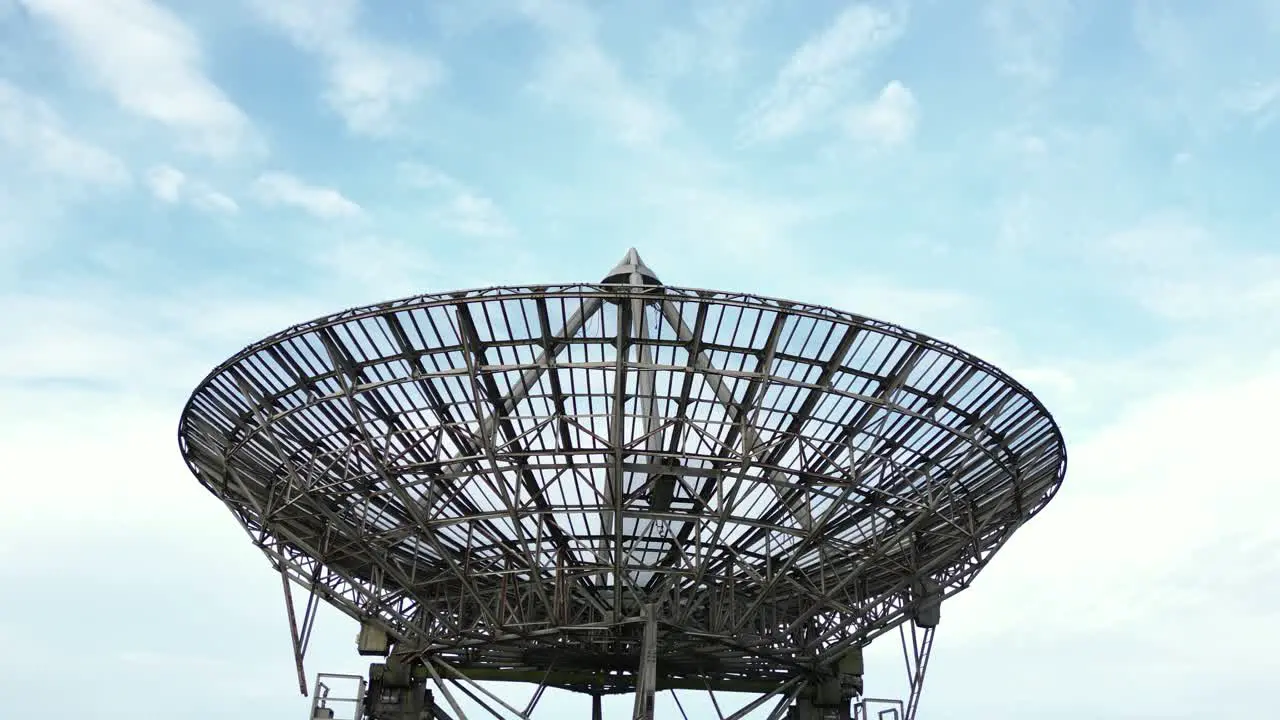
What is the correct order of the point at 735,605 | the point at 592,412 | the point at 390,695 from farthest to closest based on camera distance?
the point at 390,695, the point at 735,605, the point at 592,412

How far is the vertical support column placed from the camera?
106 ft

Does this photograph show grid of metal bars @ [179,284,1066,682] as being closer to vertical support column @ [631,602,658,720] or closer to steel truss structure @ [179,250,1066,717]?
steel truss structure @ [179,250,1066,717]

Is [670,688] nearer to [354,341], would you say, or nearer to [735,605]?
[735,605]

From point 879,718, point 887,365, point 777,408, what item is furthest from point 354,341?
point 879,718

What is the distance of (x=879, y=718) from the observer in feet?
133

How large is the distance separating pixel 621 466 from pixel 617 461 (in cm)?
21

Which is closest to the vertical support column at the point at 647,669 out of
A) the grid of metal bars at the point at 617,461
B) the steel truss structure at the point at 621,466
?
the steel truss structure at the point at 621,466

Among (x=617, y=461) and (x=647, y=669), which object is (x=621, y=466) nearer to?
(x=617, y=461)

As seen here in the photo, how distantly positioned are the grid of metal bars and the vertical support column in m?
0.97

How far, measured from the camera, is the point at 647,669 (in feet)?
107

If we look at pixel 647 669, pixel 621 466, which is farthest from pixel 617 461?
pixel 647 669

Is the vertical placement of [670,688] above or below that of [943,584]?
below

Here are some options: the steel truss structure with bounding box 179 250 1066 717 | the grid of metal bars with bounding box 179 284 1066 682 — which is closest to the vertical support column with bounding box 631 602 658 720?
the steel truss structure with bounding box 179 250 1066 717

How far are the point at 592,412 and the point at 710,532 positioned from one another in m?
8.23
